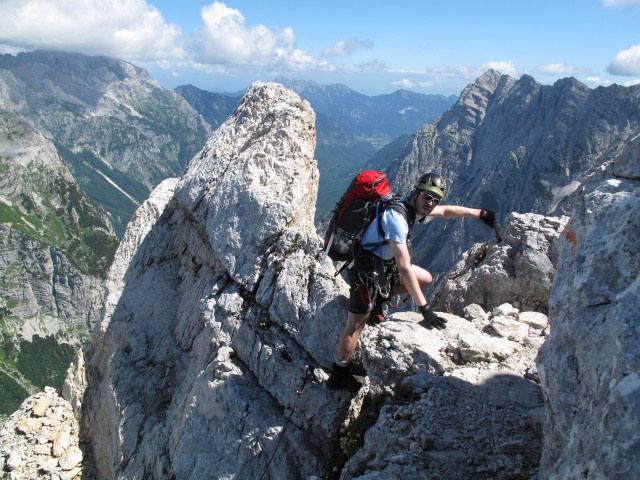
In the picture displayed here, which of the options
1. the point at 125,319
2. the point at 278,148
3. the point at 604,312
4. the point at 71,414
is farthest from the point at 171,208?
the point at 604,312

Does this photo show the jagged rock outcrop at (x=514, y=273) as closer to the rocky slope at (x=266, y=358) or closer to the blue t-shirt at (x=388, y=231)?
the rocky slope at (x=266, y=358)

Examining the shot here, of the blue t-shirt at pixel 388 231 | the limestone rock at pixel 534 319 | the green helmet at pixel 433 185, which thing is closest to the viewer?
the blue t-shirt at pixel 388 231

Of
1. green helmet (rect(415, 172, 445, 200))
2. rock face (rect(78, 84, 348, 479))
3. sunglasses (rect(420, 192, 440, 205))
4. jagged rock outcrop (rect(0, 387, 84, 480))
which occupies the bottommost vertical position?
jagged rock outcrop (rect(0, 387, 84, 480))

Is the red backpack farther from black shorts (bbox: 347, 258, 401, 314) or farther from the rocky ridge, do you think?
the rocky ridge

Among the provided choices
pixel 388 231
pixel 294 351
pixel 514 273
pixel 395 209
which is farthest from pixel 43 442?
pixel 514 273

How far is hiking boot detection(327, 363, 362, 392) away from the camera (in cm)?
1088

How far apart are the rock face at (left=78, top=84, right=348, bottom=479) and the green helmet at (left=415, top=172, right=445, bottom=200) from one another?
4.48 m

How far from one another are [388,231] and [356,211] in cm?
116

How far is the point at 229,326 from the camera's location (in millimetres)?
14047

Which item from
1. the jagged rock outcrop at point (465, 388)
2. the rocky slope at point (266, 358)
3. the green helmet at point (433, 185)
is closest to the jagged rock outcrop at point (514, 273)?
the jagged rock outcrop at point (465, 388)

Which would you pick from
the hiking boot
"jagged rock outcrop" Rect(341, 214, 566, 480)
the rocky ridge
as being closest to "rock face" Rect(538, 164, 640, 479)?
the rocky ridge

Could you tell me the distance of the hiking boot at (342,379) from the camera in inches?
428

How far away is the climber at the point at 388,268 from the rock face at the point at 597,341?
2.99 meters

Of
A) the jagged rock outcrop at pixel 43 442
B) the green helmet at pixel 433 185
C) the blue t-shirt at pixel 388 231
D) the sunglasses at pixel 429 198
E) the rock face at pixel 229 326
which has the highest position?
the green helmet at pixel 433 185
